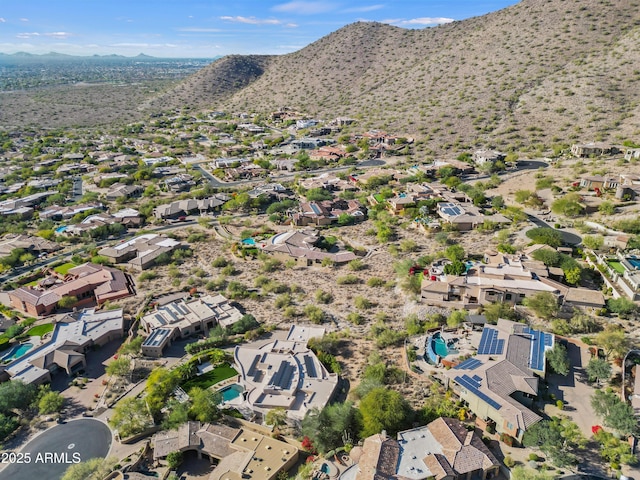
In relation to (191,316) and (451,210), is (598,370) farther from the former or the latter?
(191,316)

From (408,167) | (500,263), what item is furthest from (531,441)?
(408,167)

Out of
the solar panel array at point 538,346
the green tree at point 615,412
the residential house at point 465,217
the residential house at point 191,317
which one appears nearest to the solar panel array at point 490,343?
the solar panel array at point 538,346

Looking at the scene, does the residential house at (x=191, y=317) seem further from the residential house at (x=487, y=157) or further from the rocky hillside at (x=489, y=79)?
the rocky hillside at (x=489, y=79)

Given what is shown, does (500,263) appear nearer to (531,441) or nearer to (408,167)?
(531,441)

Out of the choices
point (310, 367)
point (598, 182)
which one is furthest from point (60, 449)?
point (598, 182)

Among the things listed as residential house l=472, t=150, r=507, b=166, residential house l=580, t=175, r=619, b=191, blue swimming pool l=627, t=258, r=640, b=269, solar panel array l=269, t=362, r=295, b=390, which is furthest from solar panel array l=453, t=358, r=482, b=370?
residential house l=472, t=150, r=507, b=166

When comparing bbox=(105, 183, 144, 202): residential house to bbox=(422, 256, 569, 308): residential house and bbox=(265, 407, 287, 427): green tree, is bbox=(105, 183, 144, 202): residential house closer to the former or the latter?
bbox=(422, 256, 569, 308): residential house
